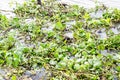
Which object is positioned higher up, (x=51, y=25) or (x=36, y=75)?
(x=51, y=25)

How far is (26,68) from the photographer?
3.12 m

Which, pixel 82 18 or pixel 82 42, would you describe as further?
pixel 82 18

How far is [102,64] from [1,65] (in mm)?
1283

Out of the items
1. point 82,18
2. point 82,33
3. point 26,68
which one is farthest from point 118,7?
point 26,68

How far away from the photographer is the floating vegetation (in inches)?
118

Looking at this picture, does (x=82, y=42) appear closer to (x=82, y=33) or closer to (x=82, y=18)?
(x=82, y=33)

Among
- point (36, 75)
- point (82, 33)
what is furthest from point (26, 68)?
point (82, 33)

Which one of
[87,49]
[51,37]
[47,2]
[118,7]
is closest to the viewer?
[87,49]

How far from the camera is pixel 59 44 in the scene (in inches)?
142

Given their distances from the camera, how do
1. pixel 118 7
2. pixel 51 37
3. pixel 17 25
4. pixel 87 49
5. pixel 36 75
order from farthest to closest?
1. pixel 118 7
2. pixel 17 25
3. pixel 51 37
4. pixel 87 49
5. pixel 36 75

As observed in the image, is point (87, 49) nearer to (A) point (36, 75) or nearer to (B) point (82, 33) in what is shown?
(B) point (82, 33)

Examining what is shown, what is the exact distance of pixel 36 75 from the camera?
3.03 m

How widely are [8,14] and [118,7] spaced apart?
211 centimetres

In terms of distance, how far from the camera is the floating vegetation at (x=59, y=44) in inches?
118
